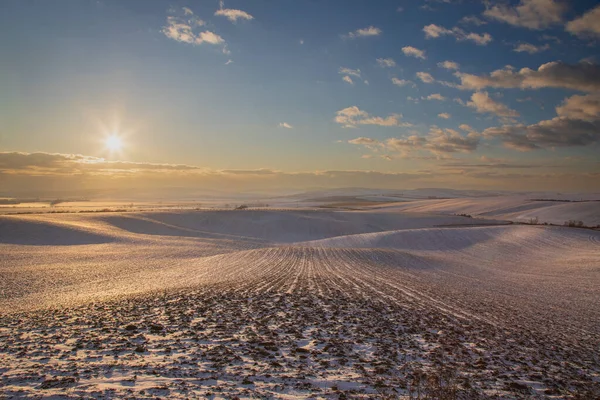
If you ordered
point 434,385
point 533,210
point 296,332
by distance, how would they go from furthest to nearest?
point 533,210 < point 296,332 < point 434,385

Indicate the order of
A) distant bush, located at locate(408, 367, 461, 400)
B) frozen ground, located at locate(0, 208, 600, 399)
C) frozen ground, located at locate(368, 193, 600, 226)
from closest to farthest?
1. distant bush, located at locate(408, 367, 461, 400)
2. frozen ground, located at locate(0, 208, 600, 399)
3. frozen ground, located at locate(368, 193, 600, 226)

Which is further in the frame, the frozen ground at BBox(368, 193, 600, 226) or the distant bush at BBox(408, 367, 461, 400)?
the frozen ground at BBox(368, 193, 600, 226)

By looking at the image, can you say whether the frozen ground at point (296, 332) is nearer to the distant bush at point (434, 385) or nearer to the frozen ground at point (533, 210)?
the distant bush at point (434, 385)

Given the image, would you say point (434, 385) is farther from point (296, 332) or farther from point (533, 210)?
point (533, 210)

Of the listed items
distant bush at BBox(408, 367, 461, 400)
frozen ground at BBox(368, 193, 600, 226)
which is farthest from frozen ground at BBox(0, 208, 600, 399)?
frozen ground at BBox(368, 193, 600, 226)

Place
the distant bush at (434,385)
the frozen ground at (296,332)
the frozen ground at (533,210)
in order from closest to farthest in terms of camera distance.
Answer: the distant bush at (434,385), the frozen ground at (296,332), the frozen ground at (533,210)

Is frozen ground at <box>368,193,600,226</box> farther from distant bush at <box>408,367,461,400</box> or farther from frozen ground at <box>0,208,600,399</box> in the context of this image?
distant bush at <box>408,367,461,400</box>

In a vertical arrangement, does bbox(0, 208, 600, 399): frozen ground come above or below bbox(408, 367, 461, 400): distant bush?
below

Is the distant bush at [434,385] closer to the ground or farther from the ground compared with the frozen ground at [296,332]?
farther from the ground

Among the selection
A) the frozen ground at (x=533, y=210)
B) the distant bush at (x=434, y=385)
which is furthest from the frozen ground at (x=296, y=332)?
the frozen ground at (x=533, y=210)

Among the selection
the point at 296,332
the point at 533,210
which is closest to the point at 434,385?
the point at 296,332

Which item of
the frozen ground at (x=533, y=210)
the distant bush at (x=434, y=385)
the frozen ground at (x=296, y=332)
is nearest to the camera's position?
the distant bush at (x=434, y=385)

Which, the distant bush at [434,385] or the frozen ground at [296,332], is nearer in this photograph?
the distant bush at [434,385]

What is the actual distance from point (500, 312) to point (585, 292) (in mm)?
9311
